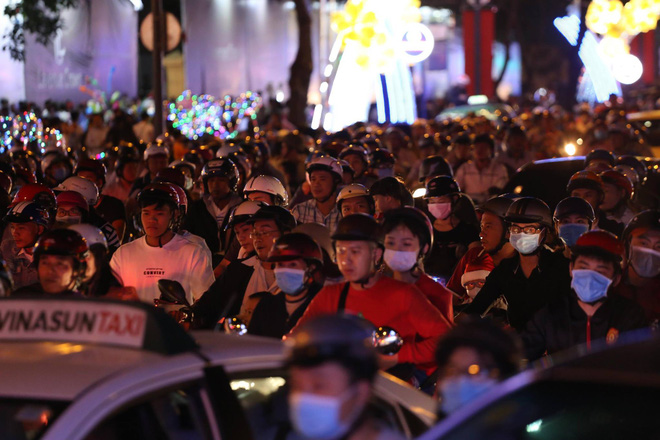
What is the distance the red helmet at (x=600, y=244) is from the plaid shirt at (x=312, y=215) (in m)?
4.11

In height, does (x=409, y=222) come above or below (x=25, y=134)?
below

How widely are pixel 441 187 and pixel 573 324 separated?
3.83 meters

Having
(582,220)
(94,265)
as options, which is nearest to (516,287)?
(582,220)

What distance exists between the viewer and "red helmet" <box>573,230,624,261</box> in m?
6.33

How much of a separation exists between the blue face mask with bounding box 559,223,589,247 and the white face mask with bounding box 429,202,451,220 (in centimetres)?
159

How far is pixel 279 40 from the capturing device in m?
41.7

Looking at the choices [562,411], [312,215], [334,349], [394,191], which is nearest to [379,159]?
[312,215]

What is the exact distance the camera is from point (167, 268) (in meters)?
8.11

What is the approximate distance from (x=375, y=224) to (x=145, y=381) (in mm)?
2699

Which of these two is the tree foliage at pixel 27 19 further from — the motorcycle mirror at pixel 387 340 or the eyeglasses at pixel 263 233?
the motorcycle mirror at pixel 387 340

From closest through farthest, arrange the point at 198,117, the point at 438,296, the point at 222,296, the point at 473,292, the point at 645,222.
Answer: the point at 438,296
the point at 645,222
the point at 222,296
the point at 473,292
the point at 198,117

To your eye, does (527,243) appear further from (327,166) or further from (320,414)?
(320,414)

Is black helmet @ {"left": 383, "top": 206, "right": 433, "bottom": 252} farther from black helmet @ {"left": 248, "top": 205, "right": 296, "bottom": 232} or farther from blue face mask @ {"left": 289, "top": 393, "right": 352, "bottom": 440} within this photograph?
blue face mask @ {"left": 289, "top": 393, "right": 352, "bottom": 440}

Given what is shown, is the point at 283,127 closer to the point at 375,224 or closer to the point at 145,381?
the point at 375,224
